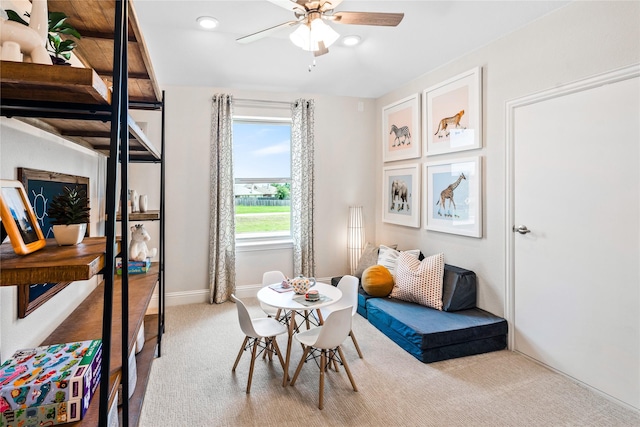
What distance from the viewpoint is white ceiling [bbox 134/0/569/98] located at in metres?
2.58

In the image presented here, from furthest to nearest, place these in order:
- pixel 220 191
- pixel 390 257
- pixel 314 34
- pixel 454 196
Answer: pixel 220 191 → pixel 390 257 → pixel 454 196 → pixel 314 34

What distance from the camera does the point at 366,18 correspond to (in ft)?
7.04

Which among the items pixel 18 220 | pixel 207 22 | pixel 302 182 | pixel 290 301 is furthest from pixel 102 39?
pixel 302 182

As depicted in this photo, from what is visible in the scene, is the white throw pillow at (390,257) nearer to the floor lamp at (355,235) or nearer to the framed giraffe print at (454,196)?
the framed giraffe print at (454,196)

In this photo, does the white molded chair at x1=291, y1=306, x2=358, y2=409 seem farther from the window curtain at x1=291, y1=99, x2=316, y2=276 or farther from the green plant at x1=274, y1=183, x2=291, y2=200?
→ the green plant at x1=274, y1=183, x2=291, y2=200

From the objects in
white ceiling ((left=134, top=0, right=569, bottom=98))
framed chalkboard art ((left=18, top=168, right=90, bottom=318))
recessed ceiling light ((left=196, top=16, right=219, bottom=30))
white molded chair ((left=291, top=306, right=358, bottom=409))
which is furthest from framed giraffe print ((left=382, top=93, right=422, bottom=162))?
framed chalkboard art ((left=18, top=168, right=90, bottom=318))

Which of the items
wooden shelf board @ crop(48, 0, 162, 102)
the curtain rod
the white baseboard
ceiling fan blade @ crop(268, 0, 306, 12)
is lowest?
the white baseboard

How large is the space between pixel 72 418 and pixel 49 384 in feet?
0.40

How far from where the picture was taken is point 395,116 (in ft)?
14.6

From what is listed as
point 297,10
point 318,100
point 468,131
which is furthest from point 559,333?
point 318,100

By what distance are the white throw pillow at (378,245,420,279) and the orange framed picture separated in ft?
10.8

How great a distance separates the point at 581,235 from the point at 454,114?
163 centimetres

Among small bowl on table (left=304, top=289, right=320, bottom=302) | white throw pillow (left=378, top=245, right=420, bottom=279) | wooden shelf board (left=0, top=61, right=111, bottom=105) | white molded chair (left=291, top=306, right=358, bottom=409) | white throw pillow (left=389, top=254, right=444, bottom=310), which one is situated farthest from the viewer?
white throw pillow (left=378, top=245, right=420, bottom=279)

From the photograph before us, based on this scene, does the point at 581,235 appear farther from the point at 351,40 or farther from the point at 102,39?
the point at 102,39
